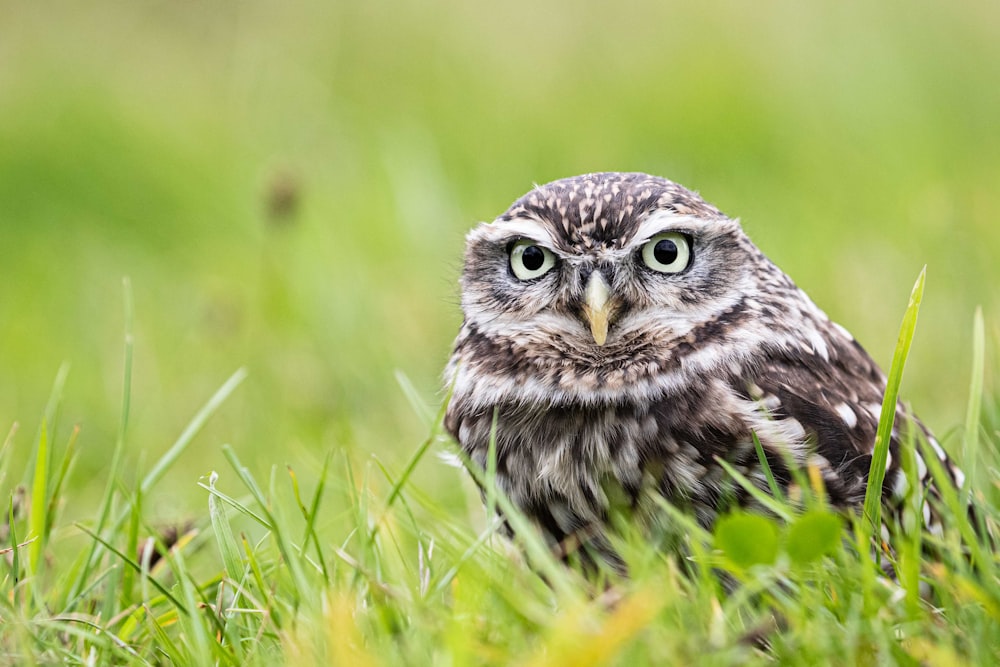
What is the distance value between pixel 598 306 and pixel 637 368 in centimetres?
15

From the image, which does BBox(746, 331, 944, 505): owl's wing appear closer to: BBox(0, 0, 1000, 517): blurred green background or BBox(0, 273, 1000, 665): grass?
BBox(0, 273, 1000, 665): grass

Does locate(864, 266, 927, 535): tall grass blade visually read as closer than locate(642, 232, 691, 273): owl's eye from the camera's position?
Yes

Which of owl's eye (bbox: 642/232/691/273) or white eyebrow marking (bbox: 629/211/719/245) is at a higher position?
white eyebrow marking (bbox: 629/211/719/245)

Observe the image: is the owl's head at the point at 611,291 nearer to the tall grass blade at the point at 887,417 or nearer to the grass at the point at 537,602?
the grass at the point at 537,602

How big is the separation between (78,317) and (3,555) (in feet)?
11.3

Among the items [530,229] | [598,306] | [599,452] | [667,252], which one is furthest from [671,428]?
[530,229]

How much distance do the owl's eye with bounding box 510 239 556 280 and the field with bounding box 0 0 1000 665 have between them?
365 mm

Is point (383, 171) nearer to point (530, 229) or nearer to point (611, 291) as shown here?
point (530, 229)

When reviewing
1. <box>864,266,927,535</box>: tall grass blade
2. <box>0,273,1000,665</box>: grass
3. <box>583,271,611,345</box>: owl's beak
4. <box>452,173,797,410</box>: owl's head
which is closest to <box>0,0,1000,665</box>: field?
<box>0,273,1000,665</box>: grass

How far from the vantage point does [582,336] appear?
2457 mm

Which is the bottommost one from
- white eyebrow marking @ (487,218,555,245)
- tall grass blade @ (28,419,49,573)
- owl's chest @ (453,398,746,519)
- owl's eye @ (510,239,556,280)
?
tall grass blade @ (28,419,49,573)

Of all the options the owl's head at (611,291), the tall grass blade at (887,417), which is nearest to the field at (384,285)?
the tall grass blade at (887,417)

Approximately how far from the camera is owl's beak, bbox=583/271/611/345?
2359mm

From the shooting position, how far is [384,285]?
4.99 metres
